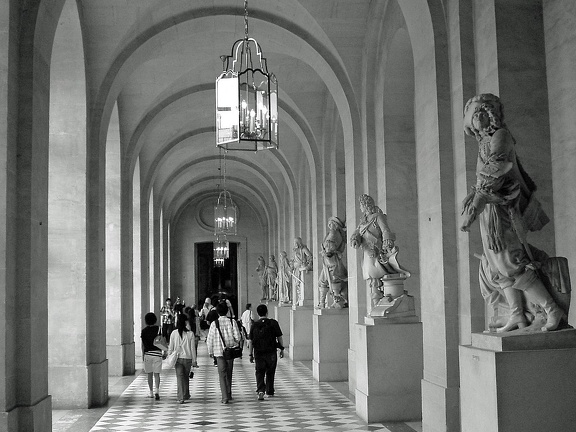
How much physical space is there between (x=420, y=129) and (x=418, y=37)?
1.05 metres

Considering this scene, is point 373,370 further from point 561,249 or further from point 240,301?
point 240,301

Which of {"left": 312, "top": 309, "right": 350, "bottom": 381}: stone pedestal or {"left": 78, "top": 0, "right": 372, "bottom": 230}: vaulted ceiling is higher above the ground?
{"left": 78, "top": 0, "right": 372, "bottom": 230}: vaulted ceiling

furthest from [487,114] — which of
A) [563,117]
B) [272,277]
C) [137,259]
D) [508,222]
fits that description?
[272,277]

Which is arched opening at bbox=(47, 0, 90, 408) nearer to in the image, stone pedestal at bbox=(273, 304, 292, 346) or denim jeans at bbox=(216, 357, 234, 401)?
denim jeans at bbox=(216, 357, 234, 401)

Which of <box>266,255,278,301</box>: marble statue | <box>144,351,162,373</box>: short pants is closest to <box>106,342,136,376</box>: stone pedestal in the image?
<box>144,351,162,373</box>: short pants

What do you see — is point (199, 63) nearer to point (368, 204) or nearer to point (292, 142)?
point (292, 142)

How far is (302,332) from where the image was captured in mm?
17719

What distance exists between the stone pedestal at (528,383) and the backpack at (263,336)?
22.1 ft

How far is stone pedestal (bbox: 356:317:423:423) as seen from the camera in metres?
9.16

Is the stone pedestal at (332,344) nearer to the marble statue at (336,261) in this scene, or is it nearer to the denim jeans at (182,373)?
the marble statue at (336,261)

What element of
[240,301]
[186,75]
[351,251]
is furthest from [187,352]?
[240,301]

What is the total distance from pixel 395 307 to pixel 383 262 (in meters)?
0.60

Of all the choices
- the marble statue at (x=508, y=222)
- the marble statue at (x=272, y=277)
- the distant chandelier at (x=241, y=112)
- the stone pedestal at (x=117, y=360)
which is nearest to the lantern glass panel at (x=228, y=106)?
the distant chandelier at (x=241, y=112)

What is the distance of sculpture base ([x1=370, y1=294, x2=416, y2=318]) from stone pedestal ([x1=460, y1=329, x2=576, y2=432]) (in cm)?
424
